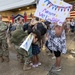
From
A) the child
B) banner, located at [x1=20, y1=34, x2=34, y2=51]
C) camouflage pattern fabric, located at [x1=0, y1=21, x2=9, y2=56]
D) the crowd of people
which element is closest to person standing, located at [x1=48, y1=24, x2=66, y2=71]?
the crowd of people

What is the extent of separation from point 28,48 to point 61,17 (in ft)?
4.19

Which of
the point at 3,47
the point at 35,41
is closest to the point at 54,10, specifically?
the point at 35,41

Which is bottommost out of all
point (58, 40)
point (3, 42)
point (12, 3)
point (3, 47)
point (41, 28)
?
point (3, 47)

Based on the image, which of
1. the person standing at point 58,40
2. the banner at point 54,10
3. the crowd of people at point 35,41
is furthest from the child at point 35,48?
the banner at point 54,10

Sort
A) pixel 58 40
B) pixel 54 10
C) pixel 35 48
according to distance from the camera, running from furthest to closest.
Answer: pixel 35 48 → pixel 58 40 → pixel 54 10

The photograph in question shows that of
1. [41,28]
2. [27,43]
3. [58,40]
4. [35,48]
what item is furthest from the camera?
[41,28]

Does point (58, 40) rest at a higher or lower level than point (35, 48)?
higher

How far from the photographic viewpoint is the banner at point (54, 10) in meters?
5.26

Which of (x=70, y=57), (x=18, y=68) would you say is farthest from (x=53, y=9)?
(x=70, y=57)

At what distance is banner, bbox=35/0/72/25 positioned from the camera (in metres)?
5.26

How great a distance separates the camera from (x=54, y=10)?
→ 5.35m

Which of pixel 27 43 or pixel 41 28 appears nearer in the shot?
pixel 27 43

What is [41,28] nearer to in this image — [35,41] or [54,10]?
[35,41]

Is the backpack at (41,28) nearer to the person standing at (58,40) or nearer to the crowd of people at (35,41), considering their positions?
the crowd of people at (35,41)
